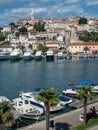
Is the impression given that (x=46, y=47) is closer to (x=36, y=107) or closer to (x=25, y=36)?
(x=25, y=36)

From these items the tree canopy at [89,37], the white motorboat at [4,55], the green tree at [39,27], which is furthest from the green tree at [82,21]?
the white motorboat at [4,55]

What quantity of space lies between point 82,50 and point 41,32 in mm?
30549

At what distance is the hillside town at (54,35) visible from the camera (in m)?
139

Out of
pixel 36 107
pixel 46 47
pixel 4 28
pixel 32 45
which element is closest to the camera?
pixel 36 107

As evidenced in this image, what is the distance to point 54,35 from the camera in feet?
528

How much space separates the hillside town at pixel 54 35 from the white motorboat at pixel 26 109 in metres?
103

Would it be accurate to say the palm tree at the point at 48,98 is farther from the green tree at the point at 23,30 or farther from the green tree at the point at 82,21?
the green tree at the point at 82,21

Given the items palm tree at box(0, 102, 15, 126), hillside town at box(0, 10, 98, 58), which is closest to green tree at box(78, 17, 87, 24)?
hillside town at box(0, 10, 98, 58)

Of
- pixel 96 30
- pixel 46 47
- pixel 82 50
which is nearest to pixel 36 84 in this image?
pixel 46 47

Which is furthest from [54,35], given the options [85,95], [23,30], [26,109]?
[85,95]

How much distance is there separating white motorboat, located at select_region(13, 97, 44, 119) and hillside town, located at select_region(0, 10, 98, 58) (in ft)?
339

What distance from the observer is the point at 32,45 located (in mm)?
142500

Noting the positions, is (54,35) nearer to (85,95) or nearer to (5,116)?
(85,95)

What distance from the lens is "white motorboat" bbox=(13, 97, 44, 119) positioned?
29.7 metres
